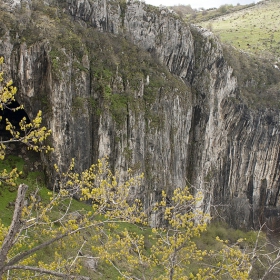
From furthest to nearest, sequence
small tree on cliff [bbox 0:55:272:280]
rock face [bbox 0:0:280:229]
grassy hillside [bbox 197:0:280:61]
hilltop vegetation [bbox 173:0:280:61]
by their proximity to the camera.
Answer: hilltop vegetation [bbox 173:0:280:61], grassy hillside [bbox 197:0:280:61], rock face [bbox 0:0:280:229], small tree on cliff [bbox 0:55:272:280]

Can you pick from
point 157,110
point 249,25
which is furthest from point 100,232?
point 249,25

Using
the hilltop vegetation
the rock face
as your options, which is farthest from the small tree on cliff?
the hilltop vegetation

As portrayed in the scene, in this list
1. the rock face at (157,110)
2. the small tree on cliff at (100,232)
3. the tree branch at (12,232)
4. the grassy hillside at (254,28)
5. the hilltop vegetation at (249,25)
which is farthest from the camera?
the hilltop vegetation at (249,25)

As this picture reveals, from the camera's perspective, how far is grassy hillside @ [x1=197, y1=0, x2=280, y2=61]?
7112cm

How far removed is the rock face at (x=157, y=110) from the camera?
22953mm

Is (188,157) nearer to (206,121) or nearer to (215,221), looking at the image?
(206,121)

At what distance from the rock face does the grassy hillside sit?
81.8 ft

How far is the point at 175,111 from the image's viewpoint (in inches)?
1219

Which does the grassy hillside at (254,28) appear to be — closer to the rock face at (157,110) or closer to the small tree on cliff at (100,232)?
the rock face at (157,110)

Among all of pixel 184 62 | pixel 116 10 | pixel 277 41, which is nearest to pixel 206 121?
pixel 184 62

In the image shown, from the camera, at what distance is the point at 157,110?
29.2 metres

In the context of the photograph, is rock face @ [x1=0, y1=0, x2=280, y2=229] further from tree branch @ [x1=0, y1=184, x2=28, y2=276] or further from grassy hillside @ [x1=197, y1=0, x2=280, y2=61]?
grassy hillside @ [x1=197, y1=0, x2=280, y2=61]

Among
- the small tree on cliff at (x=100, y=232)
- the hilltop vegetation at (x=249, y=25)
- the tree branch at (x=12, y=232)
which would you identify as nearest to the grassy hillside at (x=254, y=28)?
the hilltop vegetation at (x=249, y=25)

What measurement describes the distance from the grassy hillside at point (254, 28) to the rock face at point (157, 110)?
24938mm
